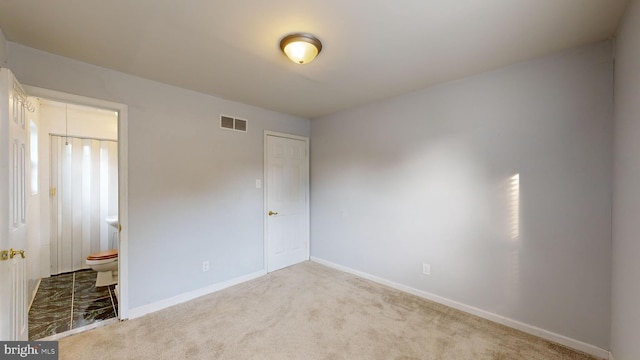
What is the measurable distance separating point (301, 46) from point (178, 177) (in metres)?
2.00

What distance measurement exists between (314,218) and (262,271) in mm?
1160

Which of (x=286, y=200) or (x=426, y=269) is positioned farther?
(x=286, y=200)

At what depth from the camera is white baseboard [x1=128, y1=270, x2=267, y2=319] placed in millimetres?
2547

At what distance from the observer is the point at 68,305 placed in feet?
9.05

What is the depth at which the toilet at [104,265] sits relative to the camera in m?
3.22

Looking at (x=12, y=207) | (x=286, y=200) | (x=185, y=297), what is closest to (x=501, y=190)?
(x=286, y=200)

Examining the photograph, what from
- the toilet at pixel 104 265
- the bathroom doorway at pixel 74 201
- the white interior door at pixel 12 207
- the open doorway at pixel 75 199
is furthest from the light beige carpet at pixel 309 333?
the toilet at pixel 104 265

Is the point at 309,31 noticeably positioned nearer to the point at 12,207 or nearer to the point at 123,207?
the point at 12,207

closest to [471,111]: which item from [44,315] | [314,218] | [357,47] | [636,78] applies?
[636,78]

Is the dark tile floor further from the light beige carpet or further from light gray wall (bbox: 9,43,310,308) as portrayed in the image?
light gray wall (bbox: 9,43,310,308)

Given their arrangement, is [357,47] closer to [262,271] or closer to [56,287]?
[262,271]

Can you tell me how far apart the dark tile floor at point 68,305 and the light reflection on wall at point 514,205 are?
12.9 ft

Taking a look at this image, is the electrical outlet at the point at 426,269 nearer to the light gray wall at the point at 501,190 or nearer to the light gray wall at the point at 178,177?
the light gray wall at the point at 501,190

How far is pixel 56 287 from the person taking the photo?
3.21 m
